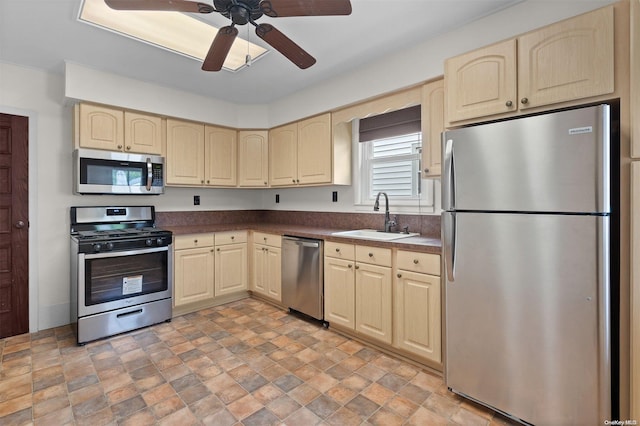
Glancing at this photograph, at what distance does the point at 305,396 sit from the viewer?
194cm

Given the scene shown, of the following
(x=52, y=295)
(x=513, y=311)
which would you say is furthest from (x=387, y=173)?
(x=52, y=295)

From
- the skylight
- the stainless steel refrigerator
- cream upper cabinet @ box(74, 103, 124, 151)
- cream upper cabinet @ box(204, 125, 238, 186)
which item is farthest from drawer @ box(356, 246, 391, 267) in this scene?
cream upper cabinet @ box(74, 103, 124, 151)

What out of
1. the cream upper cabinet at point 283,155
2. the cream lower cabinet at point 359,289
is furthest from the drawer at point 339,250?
the cream upper cabinet at point 283,155

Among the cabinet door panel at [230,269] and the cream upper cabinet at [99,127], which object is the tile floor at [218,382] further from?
the cream upper cabinet at [99,127]

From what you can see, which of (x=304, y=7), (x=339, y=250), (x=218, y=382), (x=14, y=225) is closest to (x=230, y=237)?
(x=339, y=250)

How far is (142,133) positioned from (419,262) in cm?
293

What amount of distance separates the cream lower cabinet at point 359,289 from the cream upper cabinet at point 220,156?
1.75 meters

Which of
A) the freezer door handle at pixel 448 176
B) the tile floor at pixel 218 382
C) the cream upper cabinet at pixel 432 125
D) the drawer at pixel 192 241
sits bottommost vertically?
the tile floor at pixel 218 382

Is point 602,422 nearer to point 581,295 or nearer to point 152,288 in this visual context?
point 581,295

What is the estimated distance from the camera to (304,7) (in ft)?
4.97

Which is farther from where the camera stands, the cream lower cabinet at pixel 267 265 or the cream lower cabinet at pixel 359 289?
the cream lower cabinet at pixel 267 265

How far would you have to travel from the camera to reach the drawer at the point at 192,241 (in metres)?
3.23

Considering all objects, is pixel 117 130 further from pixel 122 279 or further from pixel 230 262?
pixel 230 262

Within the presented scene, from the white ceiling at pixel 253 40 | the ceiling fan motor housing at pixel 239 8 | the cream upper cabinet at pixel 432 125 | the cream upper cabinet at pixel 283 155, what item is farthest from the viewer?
the cream upper cabinet at pixel 283 155
